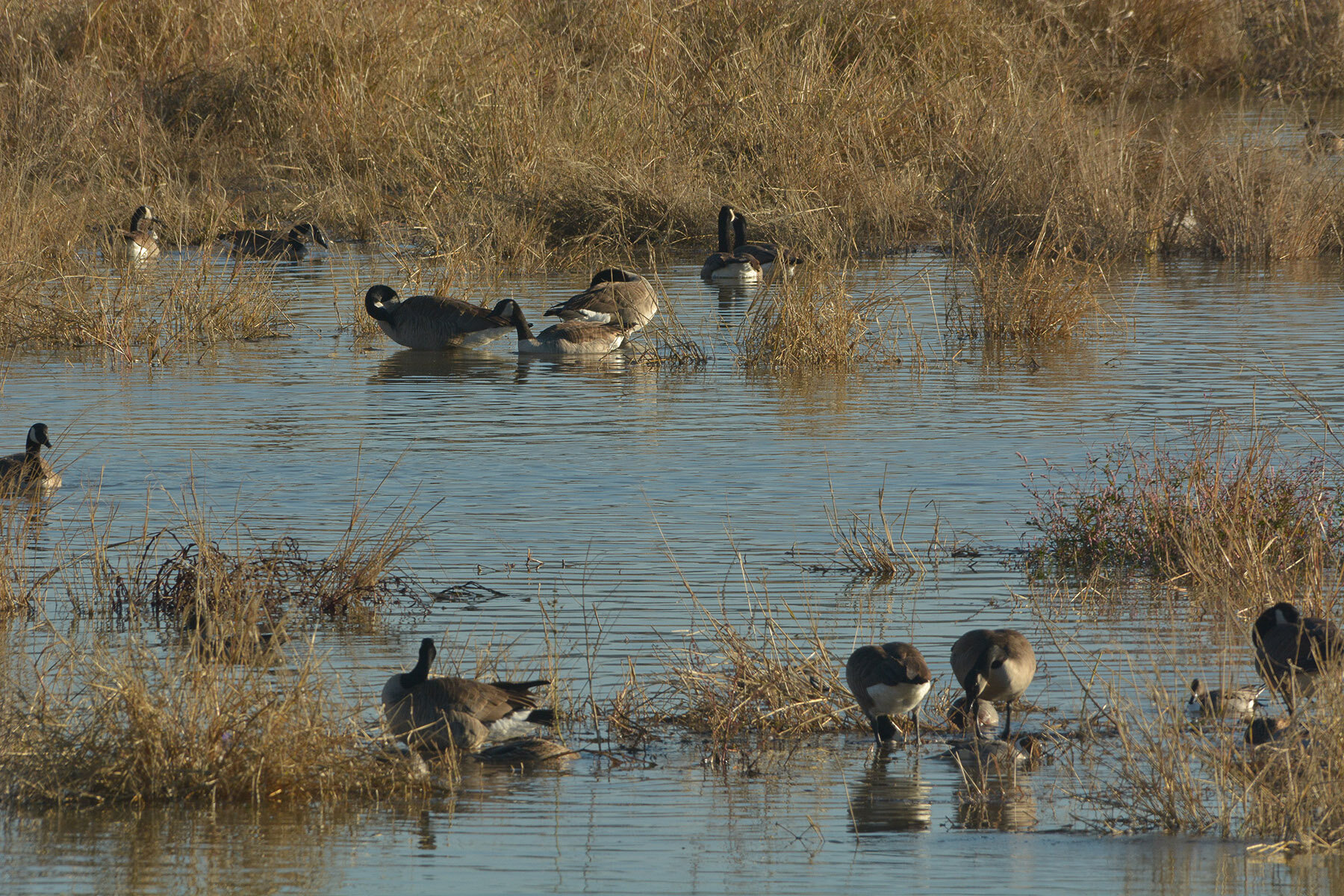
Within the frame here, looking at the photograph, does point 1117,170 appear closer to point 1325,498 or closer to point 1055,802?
point 1325,498

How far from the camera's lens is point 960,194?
74.4 feet

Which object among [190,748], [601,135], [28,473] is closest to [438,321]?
[28,473]

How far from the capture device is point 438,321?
17.7 m

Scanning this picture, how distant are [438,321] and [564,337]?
1.21 m

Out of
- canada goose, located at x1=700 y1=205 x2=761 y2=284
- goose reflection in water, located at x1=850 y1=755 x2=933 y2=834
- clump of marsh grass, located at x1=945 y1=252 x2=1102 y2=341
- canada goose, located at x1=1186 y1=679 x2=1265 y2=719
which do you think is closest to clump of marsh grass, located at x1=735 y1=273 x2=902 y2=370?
clump of marsh grass, located at x1=945 y1=252 x2=1102 y2=341

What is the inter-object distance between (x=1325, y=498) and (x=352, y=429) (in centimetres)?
705

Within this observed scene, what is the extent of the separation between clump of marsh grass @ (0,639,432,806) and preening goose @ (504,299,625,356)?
11197mm

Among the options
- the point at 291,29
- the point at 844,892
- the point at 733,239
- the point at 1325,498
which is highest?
the point at 291,29

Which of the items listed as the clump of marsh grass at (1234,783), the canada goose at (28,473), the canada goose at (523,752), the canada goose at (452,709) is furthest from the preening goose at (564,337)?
the clump of marsh grass at (1234,783)

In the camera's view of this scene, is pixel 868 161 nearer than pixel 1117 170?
No

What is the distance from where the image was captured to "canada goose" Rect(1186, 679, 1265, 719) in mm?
Answer: 6930

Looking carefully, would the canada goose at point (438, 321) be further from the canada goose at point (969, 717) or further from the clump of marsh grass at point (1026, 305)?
the canada goose at point (969, 717)

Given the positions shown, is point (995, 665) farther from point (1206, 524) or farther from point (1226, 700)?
point (1206, 524)

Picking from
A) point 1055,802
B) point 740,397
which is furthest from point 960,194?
point 1055,802
